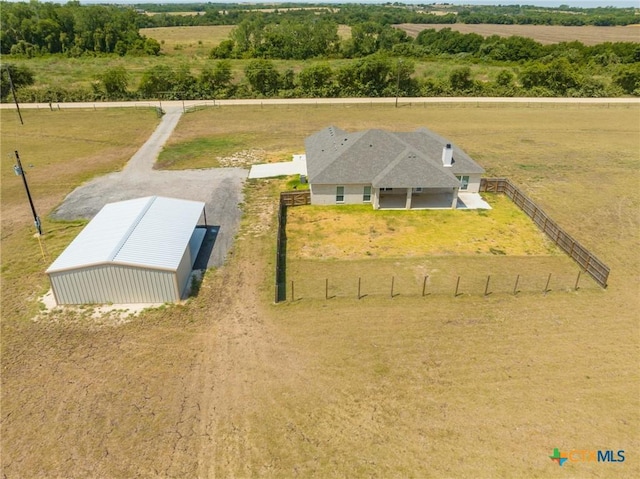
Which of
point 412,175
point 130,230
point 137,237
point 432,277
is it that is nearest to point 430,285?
point 432,277

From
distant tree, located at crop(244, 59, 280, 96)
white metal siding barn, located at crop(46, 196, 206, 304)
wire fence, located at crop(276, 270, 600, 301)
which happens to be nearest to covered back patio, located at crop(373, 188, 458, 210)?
wire fence, located at crop(276, 270, 600, 301)

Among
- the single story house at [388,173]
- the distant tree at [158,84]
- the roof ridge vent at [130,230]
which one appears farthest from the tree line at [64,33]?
the roof ridge vent at [130,230]

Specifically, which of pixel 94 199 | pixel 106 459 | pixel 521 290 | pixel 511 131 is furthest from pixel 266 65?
pixel 106 459

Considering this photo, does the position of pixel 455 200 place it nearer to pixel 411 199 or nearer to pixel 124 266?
pixel 411 199

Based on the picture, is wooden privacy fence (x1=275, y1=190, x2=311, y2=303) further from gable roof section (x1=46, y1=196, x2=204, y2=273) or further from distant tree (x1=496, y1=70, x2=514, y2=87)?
distant tree (x1=496, y1=70, x2=514, y2=87)

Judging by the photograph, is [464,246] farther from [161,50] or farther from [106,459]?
[161,50]

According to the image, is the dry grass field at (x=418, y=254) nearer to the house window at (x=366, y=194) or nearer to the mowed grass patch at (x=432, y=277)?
the mowed grass patch at (x=432, y=277)
